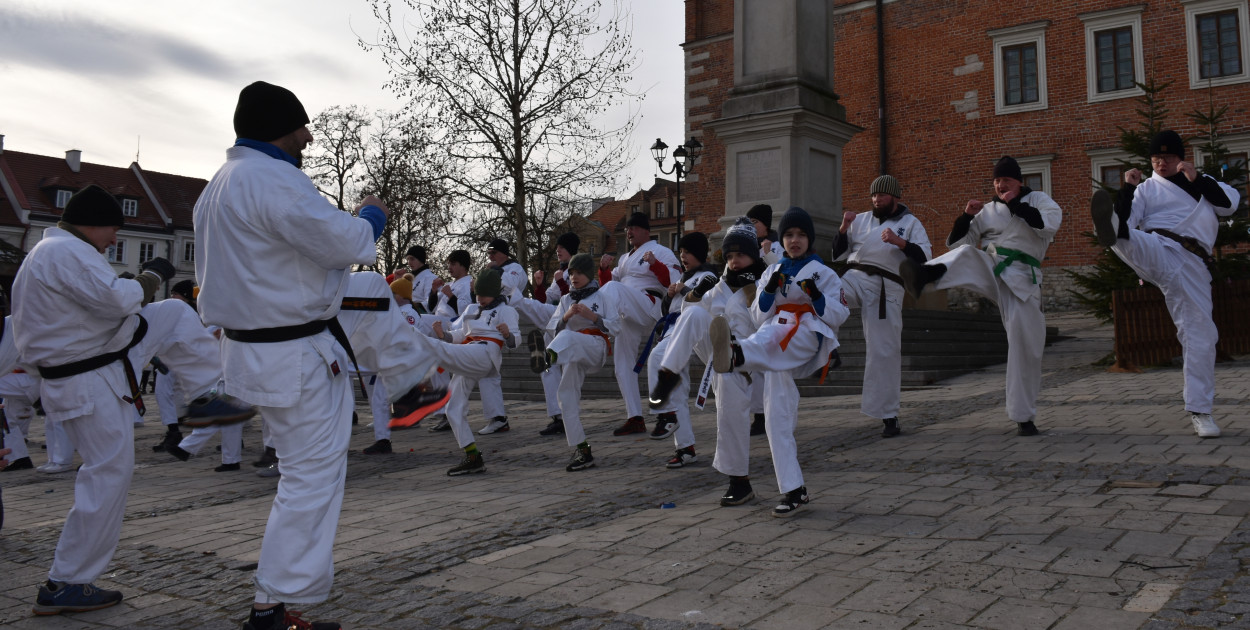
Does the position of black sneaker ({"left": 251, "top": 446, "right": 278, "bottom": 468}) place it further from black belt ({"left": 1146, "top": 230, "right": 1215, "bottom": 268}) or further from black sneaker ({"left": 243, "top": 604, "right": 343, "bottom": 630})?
black belt ({"left": 1146, "top": 230, "right": 1215, "bottom": 268})

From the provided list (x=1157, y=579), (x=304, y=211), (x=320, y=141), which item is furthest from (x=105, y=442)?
(x=320, y=141)

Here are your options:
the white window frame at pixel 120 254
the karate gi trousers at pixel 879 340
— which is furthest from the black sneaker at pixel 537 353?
the white window frame at pixel 120 254

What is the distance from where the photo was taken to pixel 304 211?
3.43m

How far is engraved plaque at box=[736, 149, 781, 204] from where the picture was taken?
12.4m

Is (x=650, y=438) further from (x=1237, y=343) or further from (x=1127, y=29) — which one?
(x=1127, y=29)

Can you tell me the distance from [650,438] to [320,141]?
33320 mm

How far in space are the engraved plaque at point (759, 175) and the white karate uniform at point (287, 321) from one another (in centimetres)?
943

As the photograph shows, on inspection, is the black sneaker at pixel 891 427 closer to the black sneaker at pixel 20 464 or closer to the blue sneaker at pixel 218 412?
the blue sneaker at pixel 218 412

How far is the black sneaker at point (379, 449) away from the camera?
31.8 ft

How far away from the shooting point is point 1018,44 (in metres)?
28.0

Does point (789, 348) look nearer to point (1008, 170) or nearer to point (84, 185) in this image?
point (1008, 170)

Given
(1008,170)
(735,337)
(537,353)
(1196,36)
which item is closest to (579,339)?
(537,353)

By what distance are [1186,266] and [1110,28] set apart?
23465mm

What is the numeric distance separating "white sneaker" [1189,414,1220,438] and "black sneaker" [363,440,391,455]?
7.40 metres
